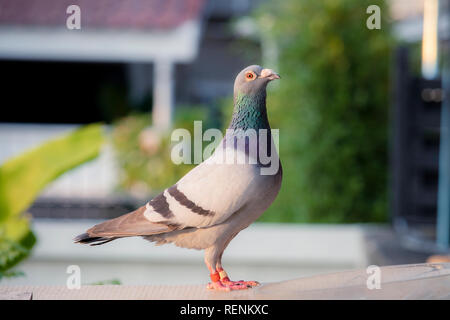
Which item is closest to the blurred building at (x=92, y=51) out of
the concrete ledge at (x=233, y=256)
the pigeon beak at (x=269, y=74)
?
the concrete ledge at (x=233, y=256)

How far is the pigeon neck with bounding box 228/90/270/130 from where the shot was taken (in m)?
1.27

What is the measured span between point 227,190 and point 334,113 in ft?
12.6

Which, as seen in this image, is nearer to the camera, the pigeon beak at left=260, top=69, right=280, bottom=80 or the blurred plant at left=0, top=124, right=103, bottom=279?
the pigeon beak at left=260, top=69, right=280, bottom=80

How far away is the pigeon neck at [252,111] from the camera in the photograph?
50.1 inches

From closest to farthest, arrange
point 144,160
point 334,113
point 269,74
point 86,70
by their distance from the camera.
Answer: point 269,74 → point 334,113 → point 144,160 → point 86,70

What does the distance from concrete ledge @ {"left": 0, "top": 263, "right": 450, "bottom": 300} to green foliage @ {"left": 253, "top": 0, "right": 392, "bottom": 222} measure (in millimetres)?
3513

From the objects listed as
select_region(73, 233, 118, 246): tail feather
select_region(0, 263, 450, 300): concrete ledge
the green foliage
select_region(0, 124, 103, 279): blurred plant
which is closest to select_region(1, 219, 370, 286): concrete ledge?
the green foliage

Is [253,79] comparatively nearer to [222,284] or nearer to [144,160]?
[222,284]

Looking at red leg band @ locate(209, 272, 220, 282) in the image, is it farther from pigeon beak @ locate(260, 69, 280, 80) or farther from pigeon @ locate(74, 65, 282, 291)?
pigeon beak @ locate(260, 69, 280, 80)

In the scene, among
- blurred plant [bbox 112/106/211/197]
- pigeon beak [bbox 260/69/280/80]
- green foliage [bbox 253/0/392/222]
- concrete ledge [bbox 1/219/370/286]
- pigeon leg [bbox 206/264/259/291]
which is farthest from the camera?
blurred plant [bbox 112/106/211/197]

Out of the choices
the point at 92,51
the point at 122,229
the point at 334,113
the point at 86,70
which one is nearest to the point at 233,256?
the point at 334,113

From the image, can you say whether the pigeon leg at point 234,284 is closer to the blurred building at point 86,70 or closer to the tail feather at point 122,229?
the tail feather at point 122,229

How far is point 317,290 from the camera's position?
1308 mm

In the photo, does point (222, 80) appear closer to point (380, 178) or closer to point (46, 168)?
point (380, 178)
